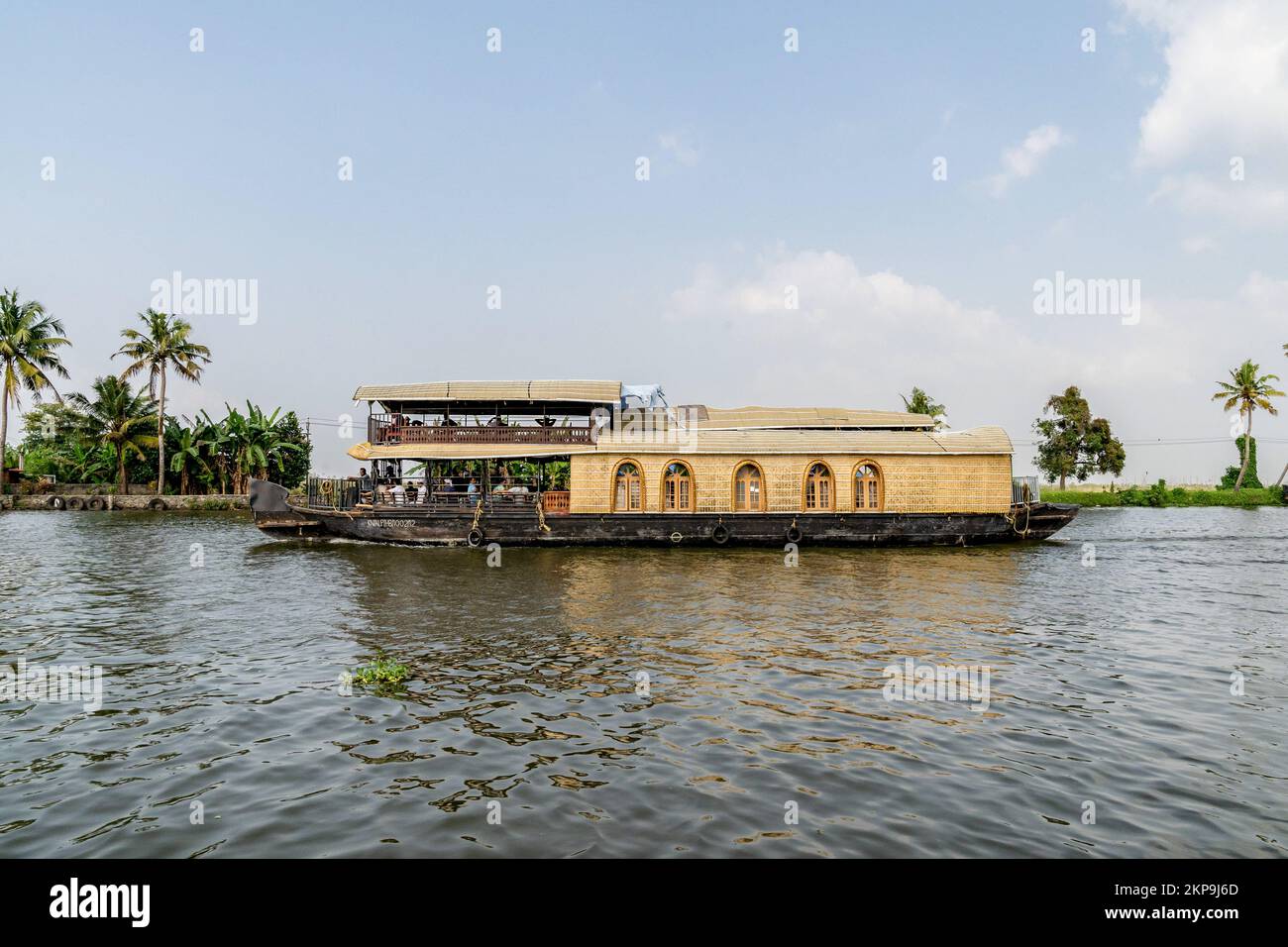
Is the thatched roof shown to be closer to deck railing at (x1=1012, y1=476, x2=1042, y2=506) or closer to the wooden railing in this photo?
the wooden railing

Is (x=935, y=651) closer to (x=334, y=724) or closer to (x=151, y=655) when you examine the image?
(x=334, y=724)

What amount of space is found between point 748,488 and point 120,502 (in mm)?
40528

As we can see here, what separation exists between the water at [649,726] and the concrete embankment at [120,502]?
33.7 meters

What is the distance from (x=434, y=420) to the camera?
24.3 metres

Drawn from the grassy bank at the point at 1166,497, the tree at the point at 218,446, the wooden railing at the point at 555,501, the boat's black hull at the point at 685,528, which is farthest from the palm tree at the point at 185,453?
the grassy bank at the point at 1166,497

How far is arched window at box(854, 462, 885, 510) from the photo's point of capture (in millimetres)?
22656

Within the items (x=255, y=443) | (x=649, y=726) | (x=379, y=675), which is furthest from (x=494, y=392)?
(x=255, y=443)

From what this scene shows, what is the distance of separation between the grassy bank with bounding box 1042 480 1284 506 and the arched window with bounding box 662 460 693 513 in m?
39.2

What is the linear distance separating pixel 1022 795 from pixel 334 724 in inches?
215

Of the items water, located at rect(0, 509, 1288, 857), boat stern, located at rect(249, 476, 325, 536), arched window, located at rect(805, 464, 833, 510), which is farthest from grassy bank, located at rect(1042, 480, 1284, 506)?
boat stern, located at rect(249, 476, 325, 536)

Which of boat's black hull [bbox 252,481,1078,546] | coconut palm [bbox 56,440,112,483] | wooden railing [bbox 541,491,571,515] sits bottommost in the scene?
boat's black hull [bbox 252,481,1078,546]

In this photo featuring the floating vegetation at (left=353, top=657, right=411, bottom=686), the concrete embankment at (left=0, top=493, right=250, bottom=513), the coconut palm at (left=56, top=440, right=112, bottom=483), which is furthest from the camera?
the coconut palm at (left=56, top=440, right=112, bottom=483)
